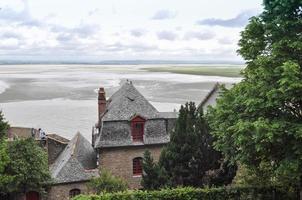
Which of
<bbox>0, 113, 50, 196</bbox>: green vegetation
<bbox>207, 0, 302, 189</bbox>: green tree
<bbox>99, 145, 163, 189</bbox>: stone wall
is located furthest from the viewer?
<bbox>99, 145, 163, 189</bbox>: stone wall

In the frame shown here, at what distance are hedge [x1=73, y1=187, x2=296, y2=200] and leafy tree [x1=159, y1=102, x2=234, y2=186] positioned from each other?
3219 millimetres

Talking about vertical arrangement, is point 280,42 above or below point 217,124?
above

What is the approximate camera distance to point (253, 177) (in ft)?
94.4

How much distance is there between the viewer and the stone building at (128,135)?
1532 inches

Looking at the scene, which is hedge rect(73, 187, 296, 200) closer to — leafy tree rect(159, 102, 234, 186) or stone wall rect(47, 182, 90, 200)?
leafy tree rect(159, 102, 234, 186)

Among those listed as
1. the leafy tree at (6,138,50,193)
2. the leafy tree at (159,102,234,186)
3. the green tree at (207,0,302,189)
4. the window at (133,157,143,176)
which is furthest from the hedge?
the window at (133,157,143,176)

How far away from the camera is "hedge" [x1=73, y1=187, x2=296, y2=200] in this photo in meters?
27.7

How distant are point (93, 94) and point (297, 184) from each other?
268 feet

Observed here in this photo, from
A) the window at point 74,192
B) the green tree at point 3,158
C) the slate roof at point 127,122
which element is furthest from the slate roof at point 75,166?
the green tree at point 3,158

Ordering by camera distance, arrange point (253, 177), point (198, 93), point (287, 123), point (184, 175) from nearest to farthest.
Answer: point (287, 123), point (253, 177), point (184, 175), point (198, 93)

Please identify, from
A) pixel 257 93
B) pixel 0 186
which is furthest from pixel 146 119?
pixel 257 93

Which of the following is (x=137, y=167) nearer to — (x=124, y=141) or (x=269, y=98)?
(x=124, y=141)

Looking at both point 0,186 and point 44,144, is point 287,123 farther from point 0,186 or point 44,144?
point 44,144

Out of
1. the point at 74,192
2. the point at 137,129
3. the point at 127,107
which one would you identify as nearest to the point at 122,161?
the point at 137,129
